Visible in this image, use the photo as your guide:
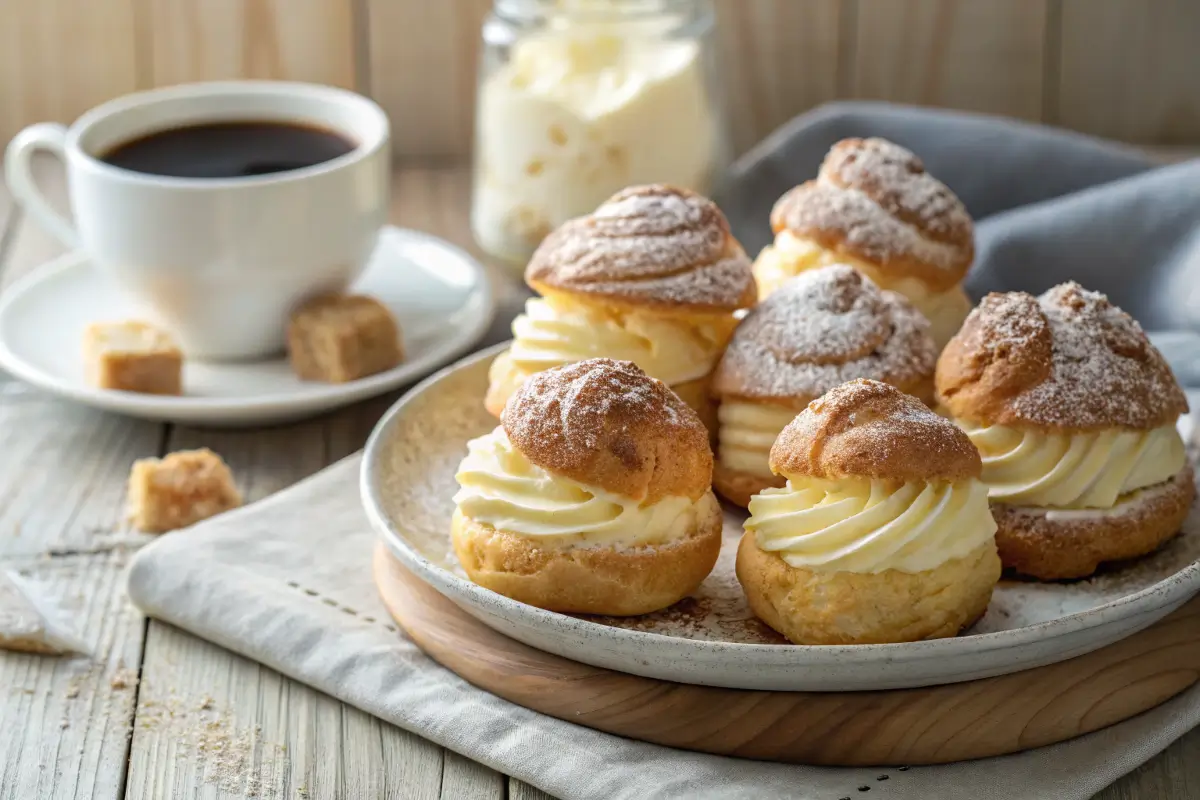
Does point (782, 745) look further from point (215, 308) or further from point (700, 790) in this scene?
point (215, 308)

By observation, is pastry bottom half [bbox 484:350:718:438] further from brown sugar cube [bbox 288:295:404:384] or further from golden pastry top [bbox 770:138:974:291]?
brown sugar cube [bbox 288:295:404:384]

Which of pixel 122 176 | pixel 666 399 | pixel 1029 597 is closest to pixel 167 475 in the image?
pixel 122 176

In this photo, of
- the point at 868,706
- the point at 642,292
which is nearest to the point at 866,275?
the point at 642,292

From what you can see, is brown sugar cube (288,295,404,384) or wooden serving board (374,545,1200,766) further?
brown sugar cube (288,295,404,384)

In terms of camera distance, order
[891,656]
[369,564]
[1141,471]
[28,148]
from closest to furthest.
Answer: [891,656]
[1141,471]
[369,564]
[28,148]

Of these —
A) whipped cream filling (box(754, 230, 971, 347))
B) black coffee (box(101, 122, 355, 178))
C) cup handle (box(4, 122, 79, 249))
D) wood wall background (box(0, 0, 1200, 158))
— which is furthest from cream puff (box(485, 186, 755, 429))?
wood wall background (box(0, 0, 1200, 158))

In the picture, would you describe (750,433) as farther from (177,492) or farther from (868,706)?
(177,492)

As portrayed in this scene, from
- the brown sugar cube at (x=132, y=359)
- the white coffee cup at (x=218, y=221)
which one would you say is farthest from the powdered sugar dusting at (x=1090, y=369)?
the brown sugar cube at (x=132, y=359)
